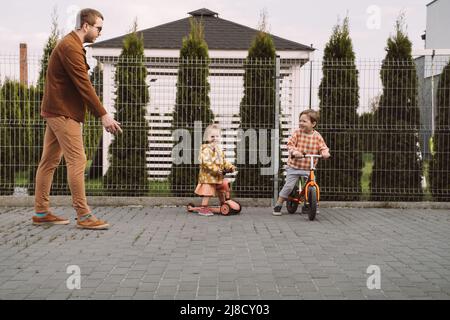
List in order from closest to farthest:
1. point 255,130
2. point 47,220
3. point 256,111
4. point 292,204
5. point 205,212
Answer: point 47,220, point 205,212, point 292,204, point 255,130, point 256,111

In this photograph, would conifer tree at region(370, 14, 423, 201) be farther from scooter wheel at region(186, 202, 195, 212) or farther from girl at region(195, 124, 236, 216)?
scooter wheel at region(186, 202, 195, 212)

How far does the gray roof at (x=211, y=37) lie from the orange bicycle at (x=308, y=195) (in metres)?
5.67

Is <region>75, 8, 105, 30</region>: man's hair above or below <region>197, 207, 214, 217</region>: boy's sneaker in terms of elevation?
above

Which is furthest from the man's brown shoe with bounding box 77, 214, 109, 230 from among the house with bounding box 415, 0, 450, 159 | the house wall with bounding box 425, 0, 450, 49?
the house wall with bounding box 425, 0, 450, 49

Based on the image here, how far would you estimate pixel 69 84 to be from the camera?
708 cm

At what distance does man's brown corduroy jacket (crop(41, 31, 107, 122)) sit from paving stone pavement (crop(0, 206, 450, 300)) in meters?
1.47

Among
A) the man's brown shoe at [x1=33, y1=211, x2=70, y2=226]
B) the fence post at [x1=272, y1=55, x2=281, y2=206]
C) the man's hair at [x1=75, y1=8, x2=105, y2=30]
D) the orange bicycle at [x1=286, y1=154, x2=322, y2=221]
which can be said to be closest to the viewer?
the man's hair at [x1=75, y1=8, x2=105, y2=30]

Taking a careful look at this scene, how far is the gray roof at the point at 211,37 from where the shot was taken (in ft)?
46.4

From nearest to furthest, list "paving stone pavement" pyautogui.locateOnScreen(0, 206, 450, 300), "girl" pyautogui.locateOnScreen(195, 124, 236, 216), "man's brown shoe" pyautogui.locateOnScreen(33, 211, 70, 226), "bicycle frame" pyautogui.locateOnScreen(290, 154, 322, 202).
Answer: "paving stone pavement" pyautogui.locateOnScreen(0, 206, 450, 300), "man's brown shoe" pyautogui.locateOnScreen(33, 211, 70, 226), "bicycle frame" pyautogui.locateOnScreen(290, 154, 322, 202), "girl" pyautogui.locateOnScreen(195, 124, 236, 216)

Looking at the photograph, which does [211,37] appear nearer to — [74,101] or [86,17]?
[86,17]

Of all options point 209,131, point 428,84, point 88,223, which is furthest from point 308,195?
point 428,84

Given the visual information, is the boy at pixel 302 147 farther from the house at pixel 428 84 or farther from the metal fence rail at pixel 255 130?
the house at pixel 428 84

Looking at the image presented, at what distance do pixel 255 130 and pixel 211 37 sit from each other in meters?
5.87

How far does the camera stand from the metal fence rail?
10039 millimetres
